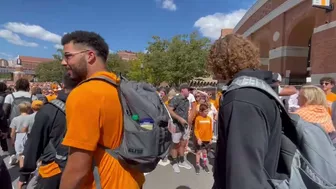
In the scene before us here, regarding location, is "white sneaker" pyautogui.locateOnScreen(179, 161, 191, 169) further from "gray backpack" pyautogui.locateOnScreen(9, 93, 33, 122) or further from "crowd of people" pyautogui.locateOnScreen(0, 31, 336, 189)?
"crowd of people" pyautogui.locateOnScreen(0, 31, 336, 189)

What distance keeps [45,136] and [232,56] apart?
1.98m

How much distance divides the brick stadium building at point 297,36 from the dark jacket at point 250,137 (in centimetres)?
1533

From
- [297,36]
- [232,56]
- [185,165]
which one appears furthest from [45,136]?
[297,36]

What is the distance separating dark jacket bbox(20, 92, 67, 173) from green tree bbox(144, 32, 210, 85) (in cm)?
2541

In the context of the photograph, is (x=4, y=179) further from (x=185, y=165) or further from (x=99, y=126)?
(x=185, y=165)

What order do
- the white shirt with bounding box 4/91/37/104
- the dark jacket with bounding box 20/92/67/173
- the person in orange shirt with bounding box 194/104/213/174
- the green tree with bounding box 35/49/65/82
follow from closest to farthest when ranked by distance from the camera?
the dark jacket with bounding box 20/92/67/173
the white shirt with bounding box 4/91/37/104
the person in orange shirt with bounding box 194/104/213/174
the green tree with bounding box 35/49/65/82

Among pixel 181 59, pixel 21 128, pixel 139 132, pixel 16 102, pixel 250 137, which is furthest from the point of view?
pixel 181 59

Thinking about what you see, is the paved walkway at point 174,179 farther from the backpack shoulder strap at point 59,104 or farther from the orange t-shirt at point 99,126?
the orange t-shirt at point 99,126

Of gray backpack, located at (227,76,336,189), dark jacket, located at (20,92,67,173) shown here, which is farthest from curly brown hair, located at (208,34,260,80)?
dark jacket, located at (20,92,67,173)

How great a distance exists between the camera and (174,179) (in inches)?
198

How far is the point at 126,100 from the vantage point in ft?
5.08

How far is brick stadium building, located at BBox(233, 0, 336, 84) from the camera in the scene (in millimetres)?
14191

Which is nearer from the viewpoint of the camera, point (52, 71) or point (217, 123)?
point (217, 123)

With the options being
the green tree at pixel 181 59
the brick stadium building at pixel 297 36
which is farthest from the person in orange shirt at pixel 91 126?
the green tree at pixel 181 59
